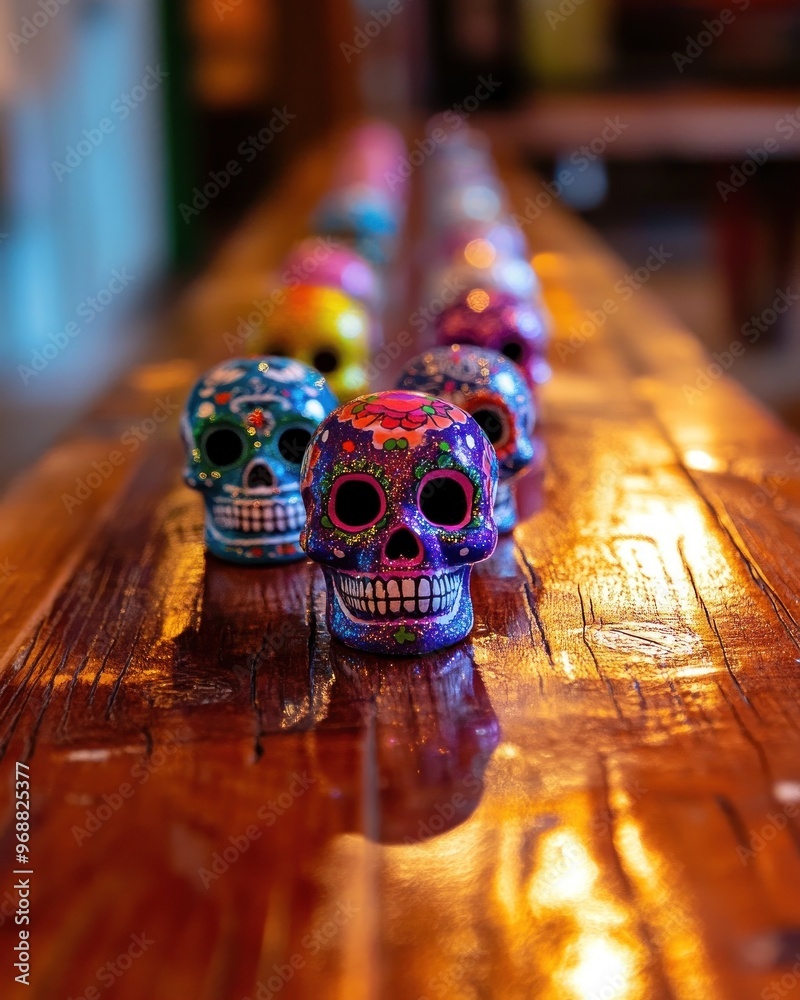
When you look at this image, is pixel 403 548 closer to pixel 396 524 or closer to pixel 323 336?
pixel 396 524

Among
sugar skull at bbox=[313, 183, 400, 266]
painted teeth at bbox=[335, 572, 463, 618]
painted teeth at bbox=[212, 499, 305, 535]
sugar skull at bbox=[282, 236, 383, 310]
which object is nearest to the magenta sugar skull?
painted teeth at bbox=[335, 572, 463, 618]

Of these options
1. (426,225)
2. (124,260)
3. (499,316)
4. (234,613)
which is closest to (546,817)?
(234,613)

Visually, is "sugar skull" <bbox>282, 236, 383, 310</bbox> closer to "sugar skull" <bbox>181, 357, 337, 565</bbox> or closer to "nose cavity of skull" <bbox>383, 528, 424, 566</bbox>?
"sugar skull" <bbox>181, 357, 337, 565</bbox>

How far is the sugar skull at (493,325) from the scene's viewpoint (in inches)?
69.6

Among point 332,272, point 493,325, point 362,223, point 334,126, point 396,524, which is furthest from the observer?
point 334,126

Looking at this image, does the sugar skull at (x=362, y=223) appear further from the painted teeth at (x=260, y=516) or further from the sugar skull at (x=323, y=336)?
the painted teeth at (x=260, y=516)

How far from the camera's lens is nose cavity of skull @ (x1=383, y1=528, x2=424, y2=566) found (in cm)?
115

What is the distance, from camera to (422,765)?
37.6 inches

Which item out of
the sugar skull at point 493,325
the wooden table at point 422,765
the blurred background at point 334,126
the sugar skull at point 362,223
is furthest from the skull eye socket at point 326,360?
the blurred background at point 334,126

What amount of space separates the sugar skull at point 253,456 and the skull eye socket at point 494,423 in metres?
0.18

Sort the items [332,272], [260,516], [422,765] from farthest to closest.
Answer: [332,272], [260,516], [422,765]

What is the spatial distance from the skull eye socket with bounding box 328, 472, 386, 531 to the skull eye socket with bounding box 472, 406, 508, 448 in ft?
0.97

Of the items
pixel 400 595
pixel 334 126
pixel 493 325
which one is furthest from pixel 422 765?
pixel 334 126

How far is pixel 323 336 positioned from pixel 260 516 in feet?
1.56
